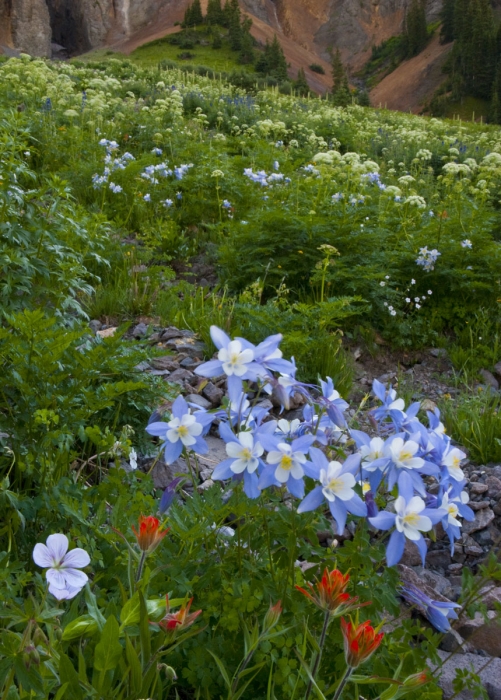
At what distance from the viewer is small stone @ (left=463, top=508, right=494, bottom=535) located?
247 centimetres

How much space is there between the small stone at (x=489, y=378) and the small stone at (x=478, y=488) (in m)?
1.50

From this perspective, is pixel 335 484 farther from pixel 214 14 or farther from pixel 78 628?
pixel 214 14

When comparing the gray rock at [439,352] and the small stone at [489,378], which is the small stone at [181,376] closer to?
the gray rock at [439,352]

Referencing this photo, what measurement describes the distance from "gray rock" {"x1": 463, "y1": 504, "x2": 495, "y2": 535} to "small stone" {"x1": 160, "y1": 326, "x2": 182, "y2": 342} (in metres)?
2.05

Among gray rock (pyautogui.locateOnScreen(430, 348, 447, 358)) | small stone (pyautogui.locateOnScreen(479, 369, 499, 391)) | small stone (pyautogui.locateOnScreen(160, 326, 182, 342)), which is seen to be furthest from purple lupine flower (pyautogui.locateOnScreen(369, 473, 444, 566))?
gray rock (pyautogui.locateOnScreen(430, 348, 447, 358))

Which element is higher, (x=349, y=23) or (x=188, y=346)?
(x=349, y=23)

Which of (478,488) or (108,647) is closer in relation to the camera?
(108,647)

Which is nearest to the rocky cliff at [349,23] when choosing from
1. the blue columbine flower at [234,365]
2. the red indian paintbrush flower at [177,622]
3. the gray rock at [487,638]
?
the gray rock at [487,638]

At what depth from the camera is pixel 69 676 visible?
2.93 ft

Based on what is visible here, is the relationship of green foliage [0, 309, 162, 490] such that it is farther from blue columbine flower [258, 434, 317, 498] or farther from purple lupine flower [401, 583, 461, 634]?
purple lupine flower [401, 583, 461, 634]

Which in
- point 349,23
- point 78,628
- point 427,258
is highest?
point 349,23

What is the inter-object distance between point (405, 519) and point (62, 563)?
602 mm

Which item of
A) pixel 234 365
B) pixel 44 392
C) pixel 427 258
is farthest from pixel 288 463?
pixel 427 258

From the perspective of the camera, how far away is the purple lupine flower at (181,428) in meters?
1.10
